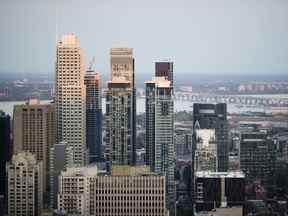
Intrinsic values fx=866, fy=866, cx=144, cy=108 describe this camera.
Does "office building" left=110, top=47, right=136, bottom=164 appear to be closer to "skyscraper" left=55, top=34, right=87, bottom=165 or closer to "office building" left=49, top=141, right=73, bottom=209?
"skyscraper" left=55, top=34, right=87, bottom=165

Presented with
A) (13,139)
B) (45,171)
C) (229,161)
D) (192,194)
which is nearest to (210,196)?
(192,194)

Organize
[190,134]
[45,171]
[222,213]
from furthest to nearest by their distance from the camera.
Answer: [190,134], [45,171], [222,213]

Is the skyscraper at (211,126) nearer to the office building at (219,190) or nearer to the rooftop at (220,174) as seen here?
the rooftop at (220,174)

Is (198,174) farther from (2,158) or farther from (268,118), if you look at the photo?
(2,158)

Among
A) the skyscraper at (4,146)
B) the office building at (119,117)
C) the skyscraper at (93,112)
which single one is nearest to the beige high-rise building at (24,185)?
the skyscraper at (4,146)

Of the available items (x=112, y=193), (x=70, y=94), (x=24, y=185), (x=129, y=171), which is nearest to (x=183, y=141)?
(x=129, y=171)

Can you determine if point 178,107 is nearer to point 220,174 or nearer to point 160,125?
point 160,125
